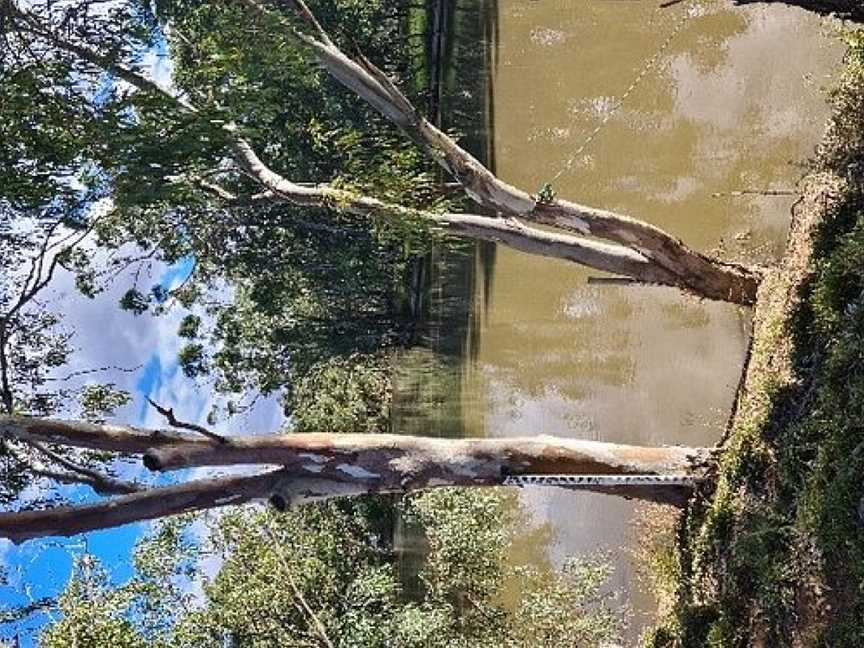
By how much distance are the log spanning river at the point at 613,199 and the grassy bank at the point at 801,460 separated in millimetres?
1685

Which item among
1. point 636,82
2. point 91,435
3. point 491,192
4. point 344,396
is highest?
point 636,82

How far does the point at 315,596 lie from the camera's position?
34.9 ft

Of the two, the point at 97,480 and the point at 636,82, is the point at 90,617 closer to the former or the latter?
the point at 97,480

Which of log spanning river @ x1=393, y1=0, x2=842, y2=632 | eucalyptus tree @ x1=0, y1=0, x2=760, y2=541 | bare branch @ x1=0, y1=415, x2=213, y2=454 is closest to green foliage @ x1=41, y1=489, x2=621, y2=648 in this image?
log spanning river @ x1=393, y1=0, x2=842, y2=632

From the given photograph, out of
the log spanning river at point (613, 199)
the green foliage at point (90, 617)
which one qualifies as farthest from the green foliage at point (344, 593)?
the log spanning river at point (613, 199)

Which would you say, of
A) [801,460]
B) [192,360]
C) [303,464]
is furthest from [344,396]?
[801,460]

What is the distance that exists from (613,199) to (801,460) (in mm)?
5086

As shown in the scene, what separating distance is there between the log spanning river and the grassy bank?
169 cm

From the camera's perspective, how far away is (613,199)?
36.1 feet

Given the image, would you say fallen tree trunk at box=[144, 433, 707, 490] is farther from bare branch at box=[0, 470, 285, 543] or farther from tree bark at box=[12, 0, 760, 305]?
tree bark at box=[12, 0, 760, 305]

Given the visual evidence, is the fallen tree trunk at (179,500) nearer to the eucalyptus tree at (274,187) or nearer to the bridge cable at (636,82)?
the eucalyptus tree at (274,187)

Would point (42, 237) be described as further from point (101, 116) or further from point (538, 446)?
point (538, 446)

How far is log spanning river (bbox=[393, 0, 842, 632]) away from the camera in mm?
9594

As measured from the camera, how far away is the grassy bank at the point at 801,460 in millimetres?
5730
